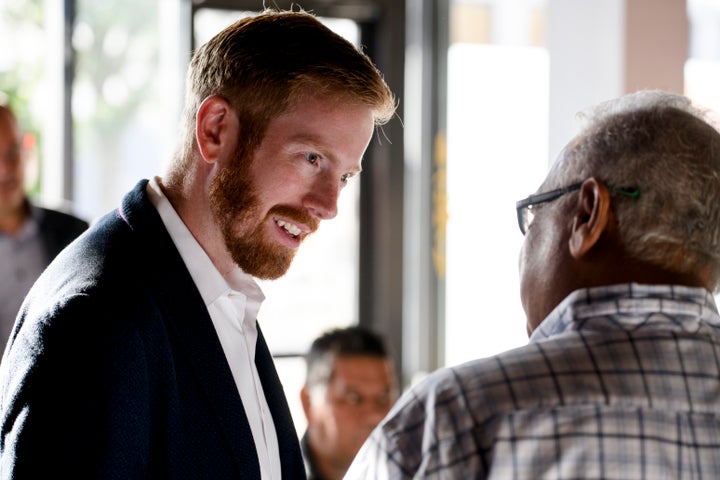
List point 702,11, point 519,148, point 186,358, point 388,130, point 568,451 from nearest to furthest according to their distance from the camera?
point 568,451, point 186,358, point 702,11, point 519,148, point 388,130

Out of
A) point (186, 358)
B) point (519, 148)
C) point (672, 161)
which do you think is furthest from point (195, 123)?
point (519, 148)

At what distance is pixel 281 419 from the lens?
1.38 m

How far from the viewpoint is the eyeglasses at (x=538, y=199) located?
1061mm

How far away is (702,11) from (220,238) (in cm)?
270

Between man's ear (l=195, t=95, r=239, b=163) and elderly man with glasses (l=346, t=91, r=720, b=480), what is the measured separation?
476 millimetres

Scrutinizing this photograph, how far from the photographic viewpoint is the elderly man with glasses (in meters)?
0.99

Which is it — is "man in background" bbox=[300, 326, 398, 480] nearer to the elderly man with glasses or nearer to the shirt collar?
the shirt collar

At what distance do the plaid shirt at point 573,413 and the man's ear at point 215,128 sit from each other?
50 centimetres

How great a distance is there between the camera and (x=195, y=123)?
4.45 ft

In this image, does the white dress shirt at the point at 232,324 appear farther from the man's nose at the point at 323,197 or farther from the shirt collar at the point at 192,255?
the man's nose at the point at 323,197

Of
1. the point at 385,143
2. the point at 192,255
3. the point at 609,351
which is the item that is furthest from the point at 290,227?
the point at 385,143

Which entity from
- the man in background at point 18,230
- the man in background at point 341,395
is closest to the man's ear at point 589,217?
the man in background at point 341,395

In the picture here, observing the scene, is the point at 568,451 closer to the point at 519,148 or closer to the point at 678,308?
the point at 678,308

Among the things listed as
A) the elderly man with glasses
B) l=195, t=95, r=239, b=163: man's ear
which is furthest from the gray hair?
l=195, t=95, r=239, b=163: man's ear
